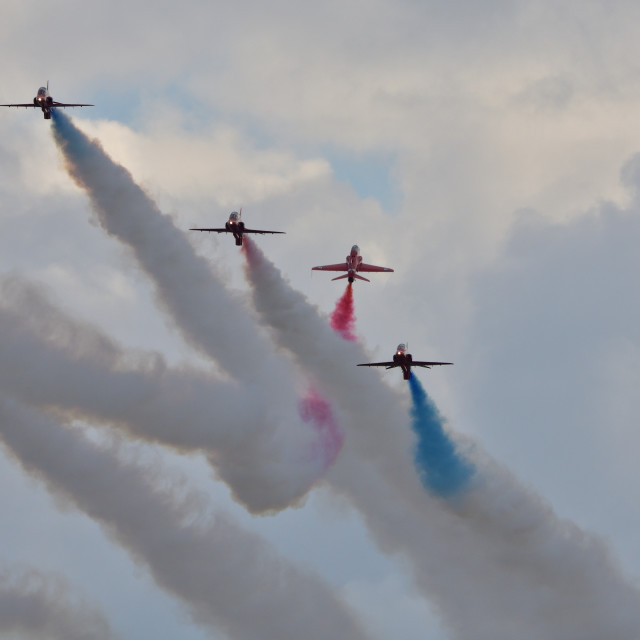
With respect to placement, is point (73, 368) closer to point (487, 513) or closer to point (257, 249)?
point (257, 249)

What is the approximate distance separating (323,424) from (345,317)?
359 inches

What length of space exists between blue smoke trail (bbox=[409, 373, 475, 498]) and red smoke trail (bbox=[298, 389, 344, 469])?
6.69 meters

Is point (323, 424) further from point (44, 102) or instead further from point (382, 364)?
point (44, 102)

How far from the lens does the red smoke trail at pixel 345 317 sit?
11919cm

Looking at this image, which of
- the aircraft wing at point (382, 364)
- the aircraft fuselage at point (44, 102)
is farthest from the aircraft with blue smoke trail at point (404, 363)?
the aircraft fuselage at point (44, 102)

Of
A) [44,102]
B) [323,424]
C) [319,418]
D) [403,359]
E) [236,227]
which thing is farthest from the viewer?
[319,418]

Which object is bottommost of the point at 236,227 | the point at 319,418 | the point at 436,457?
the point at 436,457

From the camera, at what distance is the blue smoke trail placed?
367 feet

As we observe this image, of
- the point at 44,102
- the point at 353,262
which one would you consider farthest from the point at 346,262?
the point at 44,102

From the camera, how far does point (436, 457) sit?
368ft

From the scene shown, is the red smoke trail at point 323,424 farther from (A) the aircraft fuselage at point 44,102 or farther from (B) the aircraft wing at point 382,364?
(A) the aircraft fuselage at point 44,102

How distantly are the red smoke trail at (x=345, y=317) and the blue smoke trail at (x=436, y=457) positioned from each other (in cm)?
964

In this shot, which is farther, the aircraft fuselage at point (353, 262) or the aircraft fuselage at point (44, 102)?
the aircraft fuselage at point (353, 262)

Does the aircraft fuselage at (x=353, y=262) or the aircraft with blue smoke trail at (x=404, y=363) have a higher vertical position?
the aircraft fuselage at (x=353, y=262)
